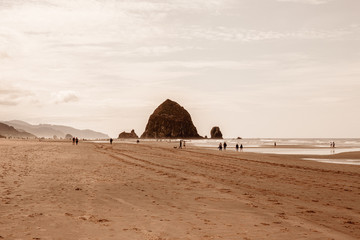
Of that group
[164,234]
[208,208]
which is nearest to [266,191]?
[208,208]

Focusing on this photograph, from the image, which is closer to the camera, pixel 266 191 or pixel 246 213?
pixel 246 213

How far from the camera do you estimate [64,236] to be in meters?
6.97

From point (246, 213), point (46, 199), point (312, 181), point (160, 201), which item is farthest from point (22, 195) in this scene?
point (312, 181)

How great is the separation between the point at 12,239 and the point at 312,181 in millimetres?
15969

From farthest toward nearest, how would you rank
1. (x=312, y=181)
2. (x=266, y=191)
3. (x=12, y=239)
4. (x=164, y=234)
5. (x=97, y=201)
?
1. (x=312, y=181)
2. (x=266, y=191)
3. (x=97, y=201)
4. (x=164, y=234)
5. (x=12, y=239)

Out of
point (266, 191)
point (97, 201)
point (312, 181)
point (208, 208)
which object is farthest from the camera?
point (312, 181)

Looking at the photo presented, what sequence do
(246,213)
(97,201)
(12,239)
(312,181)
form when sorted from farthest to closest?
(312,181) → (97,201) → (246,213) → (12,239)

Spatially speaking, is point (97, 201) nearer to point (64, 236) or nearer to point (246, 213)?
point (64, 236)

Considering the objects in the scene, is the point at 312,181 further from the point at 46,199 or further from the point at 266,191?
the point at 46,199

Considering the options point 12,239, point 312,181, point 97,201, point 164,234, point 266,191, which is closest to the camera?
point 12,239

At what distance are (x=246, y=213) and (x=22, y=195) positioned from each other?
333 inches

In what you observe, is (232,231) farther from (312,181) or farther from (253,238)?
(312,181)

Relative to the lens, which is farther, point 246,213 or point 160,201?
point 160,201

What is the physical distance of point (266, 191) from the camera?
46.1 feet
